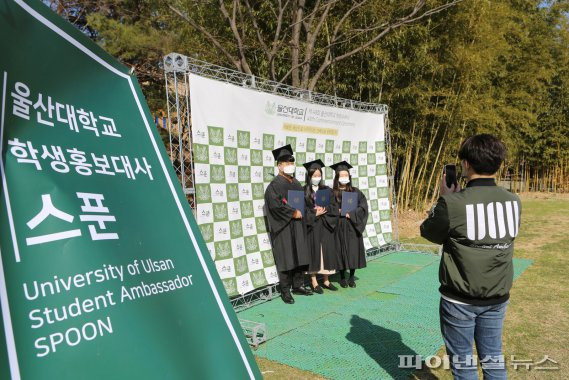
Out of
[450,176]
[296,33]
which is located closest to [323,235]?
[450,176]

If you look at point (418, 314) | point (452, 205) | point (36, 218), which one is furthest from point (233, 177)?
point (36, 218)

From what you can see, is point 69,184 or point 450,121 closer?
point 69,184

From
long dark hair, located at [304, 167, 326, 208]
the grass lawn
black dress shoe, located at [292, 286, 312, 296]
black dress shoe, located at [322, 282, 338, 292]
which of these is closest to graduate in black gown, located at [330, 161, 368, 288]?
black dress shoe, located at [322, 282, 338, 292]

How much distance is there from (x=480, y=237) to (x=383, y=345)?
1789 millimetres

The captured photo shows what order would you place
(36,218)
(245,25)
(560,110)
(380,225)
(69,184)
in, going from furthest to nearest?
(560,110), (245,25), (380,225), (69,184), (36,218)

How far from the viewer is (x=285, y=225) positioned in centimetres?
421

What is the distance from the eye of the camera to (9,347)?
79 centimetres

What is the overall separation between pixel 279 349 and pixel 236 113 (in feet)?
7.32

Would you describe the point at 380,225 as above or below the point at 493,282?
below

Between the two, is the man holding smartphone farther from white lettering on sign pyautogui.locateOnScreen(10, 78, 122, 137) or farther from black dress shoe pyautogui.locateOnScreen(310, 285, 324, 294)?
black dress shoe pyautogui.locateOnScreen(310, 285, 324, 294)

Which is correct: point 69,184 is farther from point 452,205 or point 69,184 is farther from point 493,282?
point 493,282

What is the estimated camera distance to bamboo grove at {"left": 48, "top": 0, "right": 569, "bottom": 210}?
6793mm

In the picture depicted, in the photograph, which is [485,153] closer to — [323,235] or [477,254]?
[477,254]

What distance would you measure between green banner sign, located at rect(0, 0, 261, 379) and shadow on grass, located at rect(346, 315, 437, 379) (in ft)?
5.93
